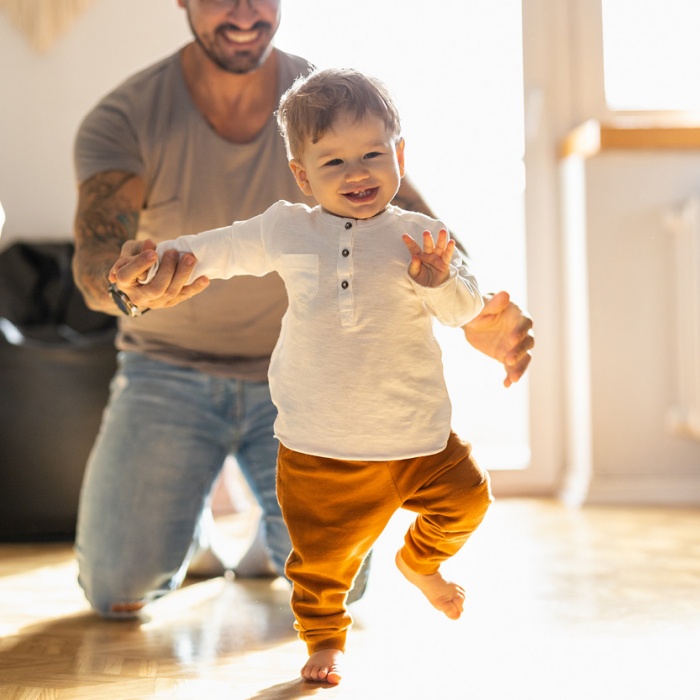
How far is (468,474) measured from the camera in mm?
1185

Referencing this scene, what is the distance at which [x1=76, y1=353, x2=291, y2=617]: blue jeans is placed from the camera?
1.60 meters

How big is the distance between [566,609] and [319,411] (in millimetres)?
591

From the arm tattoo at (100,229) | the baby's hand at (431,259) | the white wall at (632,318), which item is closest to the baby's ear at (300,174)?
the baby's hand at (431,259)

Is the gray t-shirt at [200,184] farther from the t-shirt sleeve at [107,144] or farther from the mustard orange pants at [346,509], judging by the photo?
the mustard orange pants at [346,509]

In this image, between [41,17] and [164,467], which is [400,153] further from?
[41,17]

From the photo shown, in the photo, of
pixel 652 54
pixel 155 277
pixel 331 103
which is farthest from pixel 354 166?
pixel 652 54

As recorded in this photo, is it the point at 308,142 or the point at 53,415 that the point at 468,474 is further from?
the point at 53,415

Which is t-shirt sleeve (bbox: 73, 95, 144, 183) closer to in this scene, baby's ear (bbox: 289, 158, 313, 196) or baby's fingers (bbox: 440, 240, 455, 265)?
baby's ear (bbox: 289, 158, 313, 196)

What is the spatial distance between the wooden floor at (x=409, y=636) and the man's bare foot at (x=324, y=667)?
2cm

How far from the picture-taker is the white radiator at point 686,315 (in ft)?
8.67

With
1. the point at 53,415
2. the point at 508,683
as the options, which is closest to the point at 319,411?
the point at 508,683

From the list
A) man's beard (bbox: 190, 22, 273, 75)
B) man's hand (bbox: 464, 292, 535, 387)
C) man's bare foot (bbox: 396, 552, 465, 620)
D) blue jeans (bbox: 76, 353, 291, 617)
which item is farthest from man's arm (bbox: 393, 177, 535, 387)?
man's beard (bbox: 190, 22, 273, 75)

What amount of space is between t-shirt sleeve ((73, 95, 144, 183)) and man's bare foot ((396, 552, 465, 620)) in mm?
721

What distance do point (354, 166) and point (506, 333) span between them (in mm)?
303
